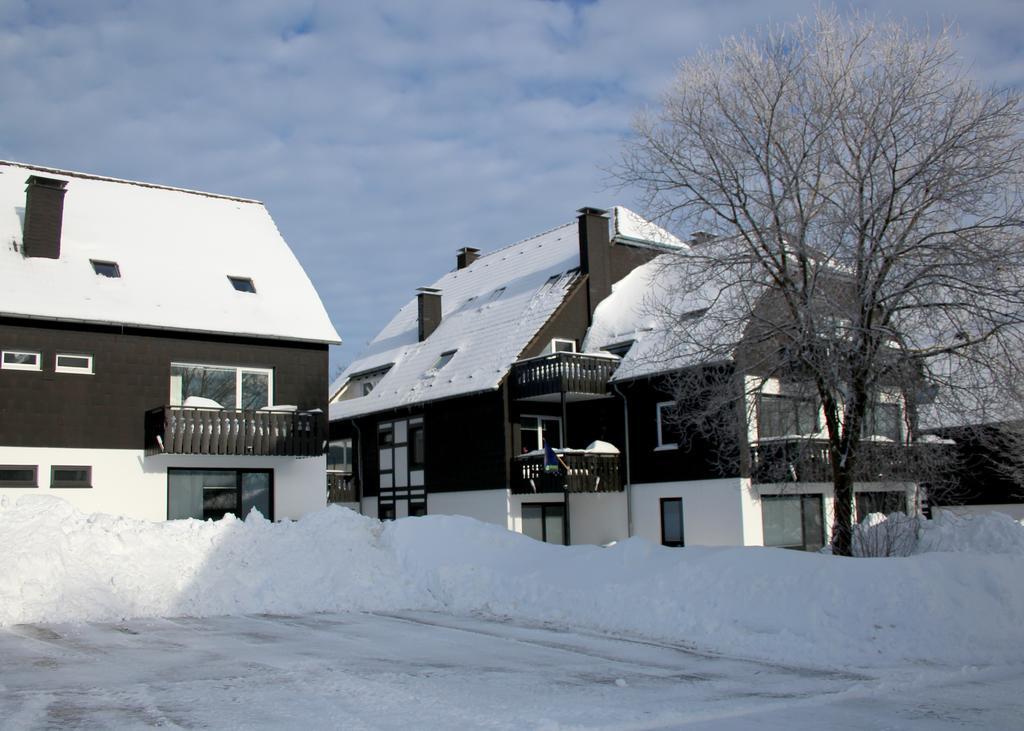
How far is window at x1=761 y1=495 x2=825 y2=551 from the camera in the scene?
90.1ft

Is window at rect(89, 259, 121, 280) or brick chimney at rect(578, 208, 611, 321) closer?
window at rect(89, 259, 121, 280)

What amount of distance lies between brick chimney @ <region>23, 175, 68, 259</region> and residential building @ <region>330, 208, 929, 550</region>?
485 inches

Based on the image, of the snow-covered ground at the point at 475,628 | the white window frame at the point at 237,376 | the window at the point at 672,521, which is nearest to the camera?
the snow-covered ground at the point at 475,628

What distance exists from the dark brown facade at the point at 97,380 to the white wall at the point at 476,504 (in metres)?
8.35

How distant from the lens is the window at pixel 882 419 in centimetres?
1716

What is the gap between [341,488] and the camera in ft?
117

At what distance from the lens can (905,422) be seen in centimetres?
1798

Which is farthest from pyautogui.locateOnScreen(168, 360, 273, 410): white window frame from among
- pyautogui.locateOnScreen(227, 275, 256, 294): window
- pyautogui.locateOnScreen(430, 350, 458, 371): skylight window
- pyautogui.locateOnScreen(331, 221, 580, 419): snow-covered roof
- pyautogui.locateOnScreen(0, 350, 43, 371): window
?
pyautogui.locateOnScreen(430, 350, 458, 371): skylight window

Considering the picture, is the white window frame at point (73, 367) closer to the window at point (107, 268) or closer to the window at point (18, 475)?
the window at point (18, 475)

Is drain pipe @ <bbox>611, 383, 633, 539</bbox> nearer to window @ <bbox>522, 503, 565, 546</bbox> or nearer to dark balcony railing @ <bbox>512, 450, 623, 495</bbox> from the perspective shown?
dark balcony railing @ <bbox>512, 450, 623, 495</bbox>

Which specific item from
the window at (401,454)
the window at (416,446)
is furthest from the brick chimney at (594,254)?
the window at (401,454)

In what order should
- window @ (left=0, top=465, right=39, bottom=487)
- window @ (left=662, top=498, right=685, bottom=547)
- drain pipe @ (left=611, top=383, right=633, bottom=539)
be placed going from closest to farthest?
1. window @ (left=0, top=465, right=39, bottom=487)
2. window @ (left=662, top=498, right=685, bottom=547)
3. drain pipe @ (left=611, top=383, right=633, bottom=539)

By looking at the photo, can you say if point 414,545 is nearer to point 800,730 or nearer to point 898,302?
point 898,302

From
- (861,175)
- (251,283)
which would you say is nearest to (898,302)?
(861,175)
